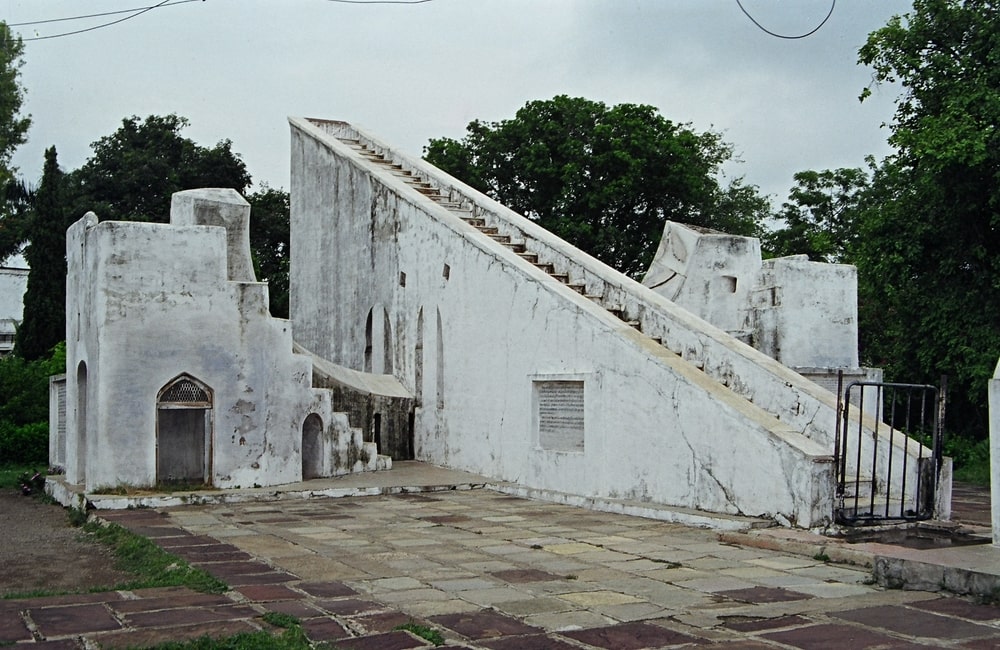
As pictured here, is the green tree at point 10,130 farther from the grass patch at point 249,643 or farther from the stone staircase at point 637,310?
the grass patch at point 249,643

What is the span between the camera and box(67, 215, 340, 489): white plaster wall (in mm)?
11164

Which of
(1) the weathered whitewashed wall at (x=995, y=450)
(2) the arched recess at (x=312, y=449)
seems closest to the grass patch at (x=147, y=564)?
(2) the arched recess at (x=312, y=449)

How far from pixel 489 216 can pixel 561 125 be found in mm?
11197

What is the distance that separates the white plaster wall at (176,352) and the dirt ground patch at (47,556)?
0.83 m

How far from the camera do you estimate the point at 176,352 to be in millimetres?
11438

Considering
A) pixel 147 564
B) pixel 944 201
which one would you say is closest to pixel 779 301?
pixel 944 201

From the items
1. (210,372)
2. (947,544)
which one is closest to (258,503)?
(210,372)

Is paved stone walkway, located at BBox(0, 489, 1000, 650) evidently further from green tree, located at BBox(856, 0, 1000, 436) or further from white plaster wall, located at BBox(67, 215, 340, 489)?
green tree, located at BBox(856, 0, 1000, 436)

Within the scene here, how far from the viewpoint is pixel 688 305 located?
17.0 metres

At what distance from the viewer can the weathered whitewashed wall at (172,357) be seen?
11172 millimetres

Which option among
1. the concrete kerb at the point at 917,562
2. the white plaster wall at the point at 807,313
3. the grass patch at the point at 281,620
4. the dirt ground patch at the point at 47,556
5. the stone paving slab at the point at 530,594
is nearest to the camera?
the stone paving slab at the point at 530,594

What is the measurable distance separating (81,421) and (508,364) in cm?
528

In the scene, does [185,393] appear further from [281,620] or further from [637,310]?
[281,620]

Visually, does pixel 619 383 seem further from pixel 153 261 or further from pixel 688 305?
pixel 688 305
